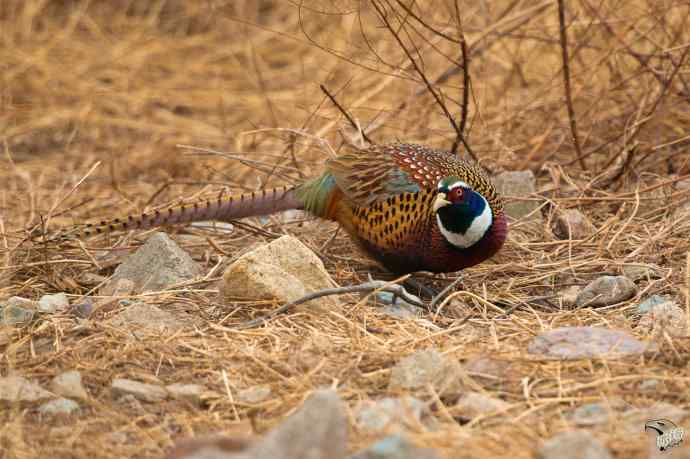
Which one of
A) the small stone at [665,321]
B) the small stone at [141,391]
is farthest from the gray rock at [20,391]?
the small stone at [665,321]

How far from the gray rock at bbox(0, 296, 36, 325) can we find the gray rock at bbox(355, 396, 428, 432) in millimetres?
1435

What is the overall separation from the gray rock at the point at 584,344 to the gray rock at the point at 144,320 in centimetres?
127

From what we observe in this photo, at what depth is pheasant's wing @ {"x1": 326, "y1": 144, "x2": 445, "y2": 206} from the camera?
431 centimetres

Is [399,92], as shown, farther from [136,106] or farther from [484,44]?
[136,106]

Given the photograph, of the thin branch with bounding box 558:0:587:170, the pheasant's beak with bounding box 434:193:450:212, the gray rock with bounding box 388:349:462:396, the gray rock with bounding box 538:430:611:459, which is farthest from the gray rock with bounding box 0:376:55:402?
the thin branch with bounding box 558:0:587:170

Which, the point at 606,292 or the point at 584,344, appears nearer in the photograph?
the point at 584,344

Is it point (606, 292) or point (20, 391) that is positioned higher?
point (606, 292)

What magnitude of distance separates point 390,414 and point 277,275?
3.72 feet

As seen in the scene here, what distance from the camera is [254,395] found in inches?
124

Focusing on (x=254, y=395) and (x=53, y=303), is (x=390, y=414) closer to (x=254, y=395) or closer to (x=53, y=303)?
(x=254, y=395)

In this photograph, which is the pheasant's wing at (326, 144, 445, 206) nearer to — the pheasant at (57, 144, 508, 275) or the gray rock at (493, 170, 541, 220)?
the pheasant at (57, 144, 508, 275)

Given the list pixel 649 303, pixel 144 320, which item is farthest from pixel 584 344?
pixel 144 320

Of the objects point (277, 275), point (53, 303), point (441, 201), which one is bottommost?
point (53, 303)

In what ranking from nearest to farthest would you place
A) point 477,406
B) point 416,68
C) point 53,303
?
point 477,406, point 53,303, point 416,68
